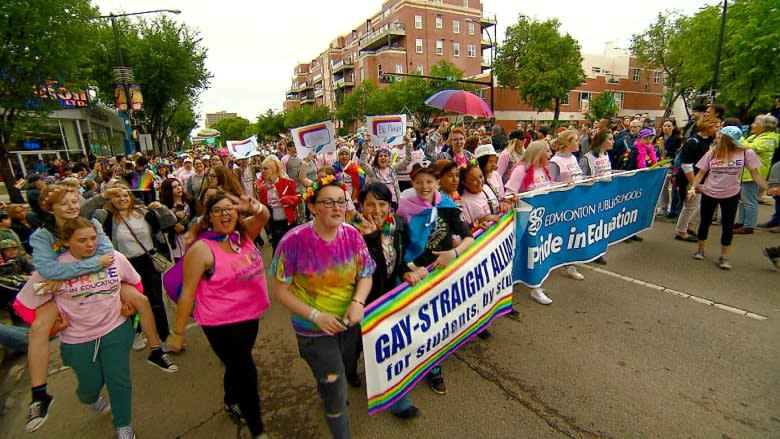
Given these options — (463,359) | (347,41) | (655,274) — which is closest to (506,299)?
(463,359)

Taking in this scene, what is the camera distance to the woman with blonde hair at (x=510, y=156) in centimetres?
602

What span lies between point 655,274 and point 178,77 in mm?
30458

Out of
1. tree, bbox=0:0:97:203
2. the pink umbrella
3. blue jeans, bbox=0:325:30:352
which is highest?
tree, bbox=0:0:97:203

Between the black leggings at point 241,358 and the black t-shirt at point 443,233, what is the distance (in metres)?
1.33

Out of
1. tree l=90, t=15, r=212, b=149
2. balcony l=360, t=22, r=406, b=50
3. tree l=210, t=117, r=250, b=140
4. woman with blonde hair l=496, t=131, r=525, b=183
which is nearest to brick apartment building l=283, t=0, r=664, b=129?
balcony l=360, t=22, r=406, b=50

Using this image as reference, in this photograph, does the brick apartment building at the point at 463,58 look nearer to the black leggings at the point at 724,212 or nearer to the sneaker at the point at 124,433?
the black leggings at the point at 724,212

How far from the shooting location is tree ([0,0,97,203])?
10469 millimetres

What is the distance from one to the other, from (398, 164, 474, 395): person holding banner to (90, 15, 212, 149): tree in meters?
29.2

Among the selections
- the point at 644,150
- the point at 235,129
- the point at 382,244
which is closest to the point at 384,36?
the point at 644,150

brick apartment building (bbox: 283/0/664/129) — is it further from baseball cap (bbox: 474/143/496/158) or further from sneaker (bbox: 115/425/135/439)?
sneaker (bbox: 115/425/135/439)

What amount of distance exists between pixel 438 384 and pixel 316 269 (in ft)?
5.30

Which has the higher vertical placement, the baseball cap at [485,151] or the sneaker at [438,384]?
the baseball cap at [485,151]

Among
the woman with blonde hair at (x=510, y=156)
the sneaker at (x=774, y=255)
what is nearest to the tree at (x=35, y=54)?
the woman with blonde hair at (x=510, y=156)

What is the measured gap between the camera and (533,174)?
14.3 ft
